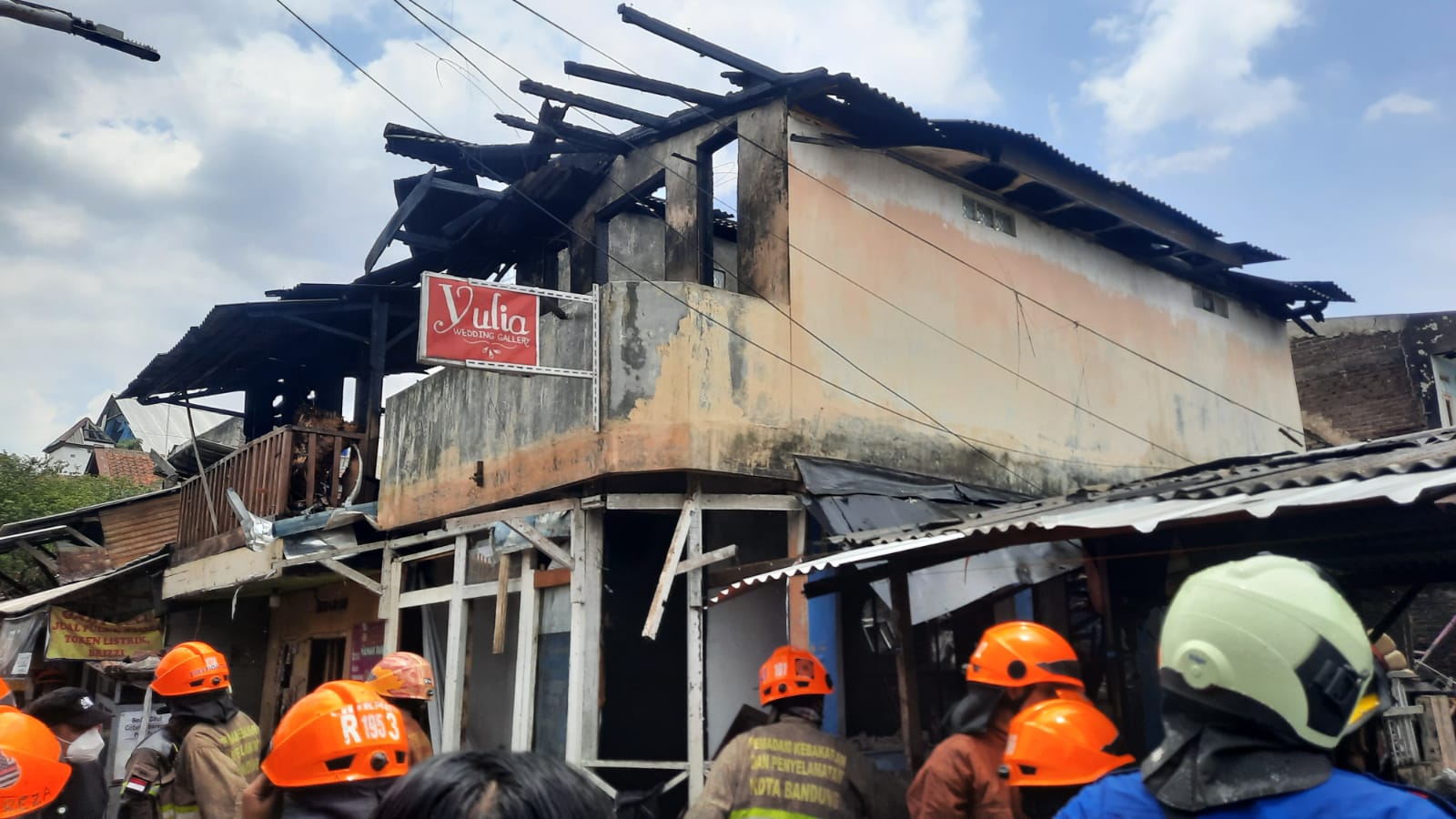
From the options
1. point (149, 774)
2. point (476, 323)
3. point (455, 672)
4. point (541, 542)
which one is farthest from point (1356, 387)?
point (149, 774)

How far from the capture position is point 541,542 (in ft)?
29.7

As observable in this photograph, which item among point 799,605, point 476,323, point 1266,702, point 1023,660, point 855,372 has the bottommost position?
point 1266,702

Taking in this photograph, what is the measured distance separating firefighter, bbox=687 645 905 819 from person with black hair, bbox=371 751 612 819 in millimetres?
3331

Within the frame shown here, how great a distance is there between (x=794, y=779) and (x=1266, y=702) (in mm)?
3345

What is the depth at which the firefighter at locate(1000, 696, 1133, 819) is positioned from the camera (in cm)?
355

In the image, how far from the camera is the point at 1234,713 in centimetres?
182

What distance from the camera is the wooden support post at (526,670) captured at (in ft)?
31.1

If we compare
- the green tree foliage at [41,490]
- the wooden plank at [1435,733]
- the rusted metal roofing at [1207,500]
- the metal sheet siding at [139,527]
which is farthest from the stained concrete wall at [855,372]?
the green tree foliage at [41,490]

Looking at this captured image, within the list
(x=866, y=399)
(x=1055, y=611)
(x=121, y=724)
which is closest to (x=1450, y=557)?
(x=1055, y=611)

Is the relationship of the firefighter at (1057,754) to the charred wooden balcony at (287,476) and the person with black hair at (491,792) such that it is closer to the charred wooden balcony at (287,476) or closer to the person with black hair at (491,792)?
the person with black hair at (491,792)

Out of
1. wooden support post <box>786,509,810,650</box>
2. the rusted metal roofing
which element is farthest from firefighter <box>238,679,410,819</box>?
wooden support post <box>786,509,810,650</box>

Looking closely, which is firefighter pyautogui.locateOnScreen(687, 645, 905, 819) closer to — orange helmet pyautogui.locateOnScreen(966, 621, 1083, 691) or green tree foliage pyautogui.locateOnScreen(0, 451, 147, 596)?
orange helmet pyautogui.locateOnScreen(966, 621, 1083, 691)

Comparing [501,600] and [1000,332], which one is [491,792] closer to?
[501,600]

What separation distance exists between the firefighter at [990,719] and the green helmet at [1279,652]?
8.12 ft
